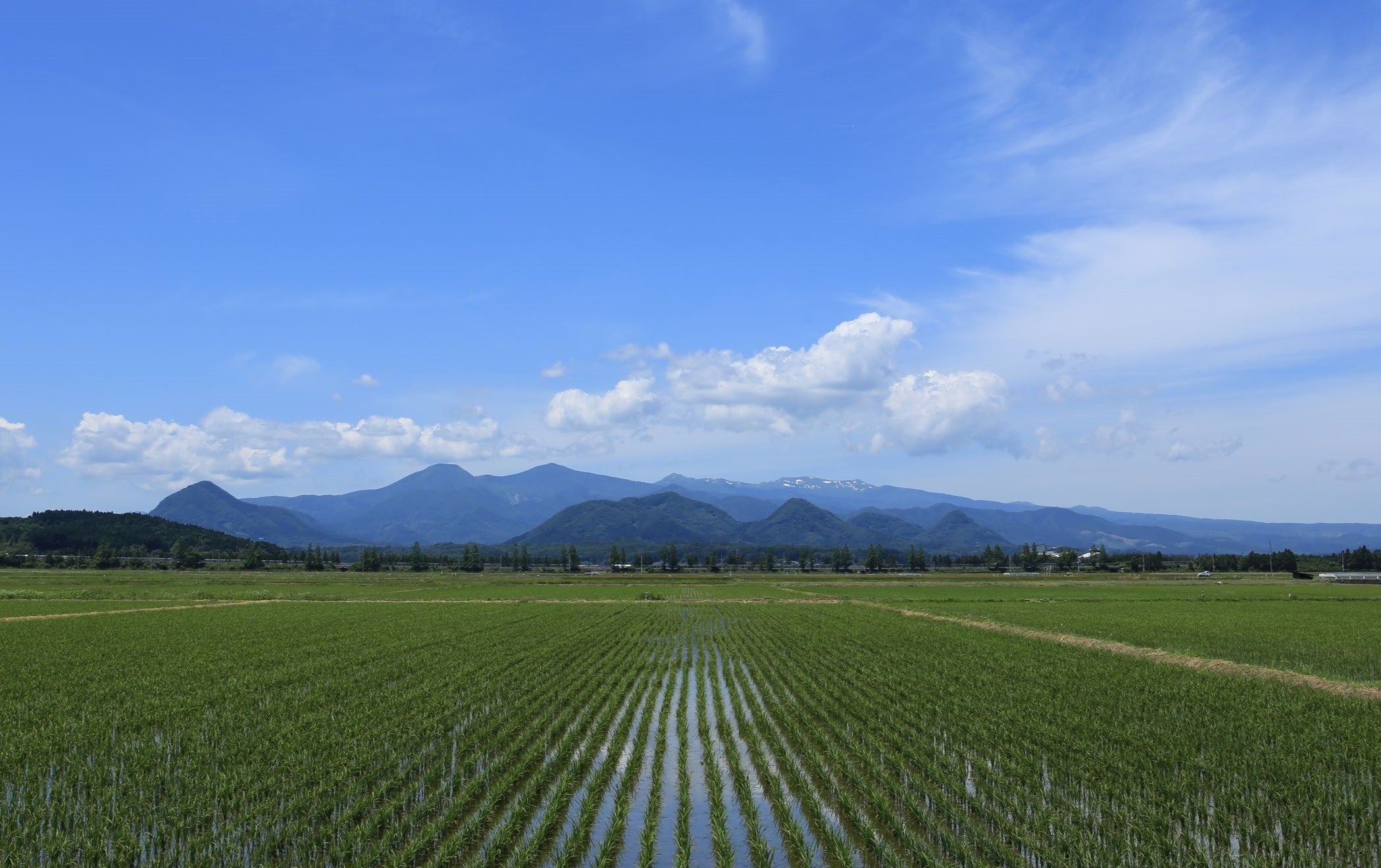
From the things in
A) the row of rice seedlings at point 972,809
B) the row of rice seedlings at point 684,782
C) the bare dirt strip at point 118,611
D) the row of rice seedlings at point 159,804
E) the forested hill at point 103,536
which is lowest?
the bare dirt strip at point 118,611

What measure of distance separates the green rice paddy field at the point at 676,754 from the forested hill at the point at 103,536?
16186cm

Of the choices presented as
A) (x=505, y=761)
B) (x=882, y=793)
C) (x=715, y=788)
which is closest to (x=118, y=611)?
(x=505, y=761)


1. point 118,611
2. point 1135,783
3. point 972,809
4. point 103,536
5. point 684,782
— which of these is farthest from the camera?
point 103,536

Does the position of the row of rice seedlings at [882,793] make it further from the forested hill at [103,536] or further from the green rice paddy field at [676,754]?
the forested hill at [103,536]

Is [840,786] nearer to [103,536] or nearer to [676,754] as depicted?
[676,754]

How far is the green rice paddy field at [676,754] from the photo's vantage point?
9203mm

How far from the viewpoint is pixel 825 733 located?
1500 centimetres

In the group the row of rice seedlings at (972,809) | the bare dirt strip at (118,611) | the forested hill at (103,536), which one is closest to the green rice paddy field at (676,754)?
the row of rice seedlings at (972,809)

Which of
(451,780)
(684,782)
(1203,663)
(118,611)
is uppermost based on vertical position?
(451,780)

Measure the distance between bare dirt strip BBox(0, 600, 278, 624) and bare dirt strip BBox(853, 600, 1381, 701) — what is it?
1823 inches

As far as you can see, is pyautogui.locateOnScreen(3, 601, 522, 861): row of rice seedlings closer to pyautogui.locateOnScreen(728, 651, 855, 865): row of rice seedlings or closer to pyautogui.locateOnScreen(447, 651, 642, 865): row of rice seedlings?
pyautogui.locateOnScreen(447, 651, 642, 865): row of rice seedlings

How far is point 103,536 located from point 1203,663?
201080 millimetres

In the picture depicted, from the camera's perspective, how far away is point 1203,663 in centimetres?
2411

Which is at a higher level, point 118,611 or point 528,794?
point 528,794
